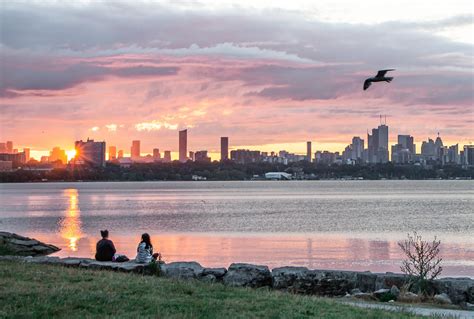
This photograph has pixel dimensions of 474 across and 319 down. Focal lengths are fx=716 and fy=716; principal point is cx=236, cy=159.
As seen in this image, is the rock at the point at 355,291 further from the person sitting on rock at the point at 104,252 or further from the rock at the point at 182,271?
the person sitting on rock at the point at 104,252

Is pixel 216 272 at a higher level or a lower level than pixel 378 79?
lower

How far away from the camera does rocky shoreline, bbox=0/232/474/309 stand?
15.3 metres

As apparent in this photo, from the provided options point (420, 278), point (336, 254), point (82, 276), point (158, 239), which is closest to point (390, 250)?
point (336, 254)

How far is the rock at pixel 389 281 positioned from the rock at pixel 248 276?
102 inches

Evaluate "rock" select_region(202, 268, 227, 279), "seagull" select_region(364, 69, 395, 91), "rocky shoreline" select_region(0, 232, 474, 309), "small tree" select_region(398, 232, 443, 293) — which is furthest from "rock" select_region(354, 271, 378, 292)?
"seagull" select_region(364, 69, 395, 91)

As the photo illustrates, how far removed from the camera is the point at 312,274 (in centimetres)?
1606

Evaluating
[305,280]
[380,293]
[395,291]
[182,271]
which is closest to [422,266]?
[395,291]

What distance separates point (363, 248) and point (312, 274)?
68.3ft

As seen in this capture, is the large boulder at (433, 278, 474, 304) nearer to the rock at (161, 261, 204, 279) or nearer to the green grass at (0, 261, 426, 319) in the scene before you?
the green grass at (0, 261, 426, 319)

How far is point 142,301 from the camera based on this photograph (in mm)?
10805

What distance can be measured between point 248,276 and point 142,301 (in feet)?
17.1

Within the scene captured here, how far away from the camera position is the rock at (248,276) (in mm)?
15625

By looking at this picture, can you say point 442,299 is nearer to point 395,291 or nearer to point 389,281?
point 395,291

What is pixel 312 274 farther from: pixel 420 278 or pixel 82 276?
pixel 82 276
